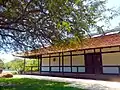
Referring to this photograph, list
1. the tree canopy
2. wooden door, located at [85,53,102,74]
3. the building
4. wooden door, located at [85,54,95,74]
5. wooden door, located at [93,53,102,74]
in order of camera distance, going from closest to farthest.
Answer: the tree canopy, the building, wooden door, located at [93,53,102,74], wooden door, located at [85,53,102,74], wooden door, located at [85,54,95,74]

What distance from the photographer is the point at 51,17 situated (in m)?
8.74

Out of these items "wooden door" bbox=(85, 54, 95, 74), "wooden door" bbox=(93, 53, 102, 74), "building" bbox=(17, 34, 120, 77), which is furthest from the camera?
"wooden door" bbox=(85, 54, 95, 74)

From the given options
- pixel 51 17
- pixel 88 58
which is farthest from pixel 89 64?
pixel 51 17

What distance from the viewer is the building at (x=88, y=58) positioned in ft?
Answer: 64.5

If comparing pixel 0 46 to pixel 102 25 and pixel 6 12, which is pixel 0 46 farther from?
pixel 102 25

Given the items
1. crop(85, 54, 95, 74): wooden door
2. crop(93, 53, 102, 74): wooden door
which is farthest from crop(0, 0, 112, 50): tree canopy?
crop(85, 54, 95, 74): wooden door

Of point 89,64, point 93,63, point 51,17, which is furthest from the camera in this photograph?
point 89,64

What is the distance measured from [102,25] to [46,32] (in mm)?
2532

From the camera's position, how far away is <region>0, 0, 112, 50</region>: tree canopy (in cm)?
836

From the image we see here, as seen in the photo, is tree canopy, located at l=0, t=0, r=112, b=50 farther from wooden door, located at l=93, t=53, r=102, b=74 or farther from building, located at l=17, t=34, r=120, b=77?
wooden door, located at l=93, t=53, r=102, b=74

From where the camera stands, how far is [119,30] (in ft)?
75.4

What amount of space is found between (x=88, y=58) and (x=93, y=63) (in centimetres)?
83

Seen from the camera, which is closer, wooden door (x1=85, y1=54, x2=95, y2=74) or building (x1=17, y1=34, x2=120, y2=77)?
building (x1=17, y1=34, x2=120, y2=77)

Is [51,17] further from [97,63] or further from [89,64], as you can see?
[89,64]
